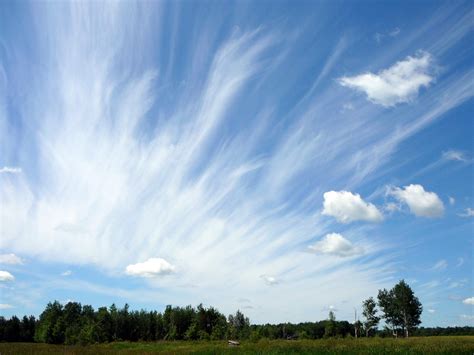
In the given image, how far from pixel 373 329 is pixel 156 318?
161 feet

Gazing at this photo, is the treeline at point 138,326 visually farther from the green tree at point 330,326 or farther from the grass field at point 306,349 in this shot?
the grass field at point 306,349

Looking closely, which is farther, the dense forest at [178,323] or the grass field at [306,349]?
the dense forest at [178,323]

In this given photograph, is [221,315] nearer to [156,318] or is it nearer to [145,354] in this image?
[156,318]

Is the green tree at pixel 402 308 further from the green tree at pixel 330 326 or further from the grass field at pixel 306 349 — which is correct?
the grass field at pixel 306 349

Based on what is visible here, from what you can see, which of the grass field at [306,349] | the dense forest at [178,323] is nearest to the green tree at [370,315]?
the dense forest at [178,323]

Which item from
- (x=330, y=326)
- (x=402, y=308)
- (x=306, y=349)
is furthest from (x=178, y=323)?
(x=306, y=349)

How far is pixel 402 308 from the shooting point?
85.6 meters

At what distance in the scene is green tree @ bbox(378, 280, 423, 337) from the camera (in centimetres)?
8538

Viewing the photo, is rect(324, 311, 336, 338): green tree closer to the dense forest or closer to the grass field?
the dense forest

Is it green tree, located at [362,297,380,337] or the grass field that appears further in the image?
green tree, located at [362,297,380,337]

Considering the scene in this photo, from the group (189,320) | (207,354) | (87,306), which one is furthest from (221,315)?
(207,354)

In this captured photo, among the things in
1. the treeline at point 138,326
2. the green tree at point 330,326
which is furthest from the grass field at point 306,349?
the green tree at point 330,326

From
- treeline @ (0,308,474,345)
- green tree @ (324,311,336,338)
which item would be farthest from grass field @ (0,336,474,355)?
green tree @ (324,311,336,338)

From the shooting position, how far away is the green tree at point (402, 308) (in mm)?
85375
